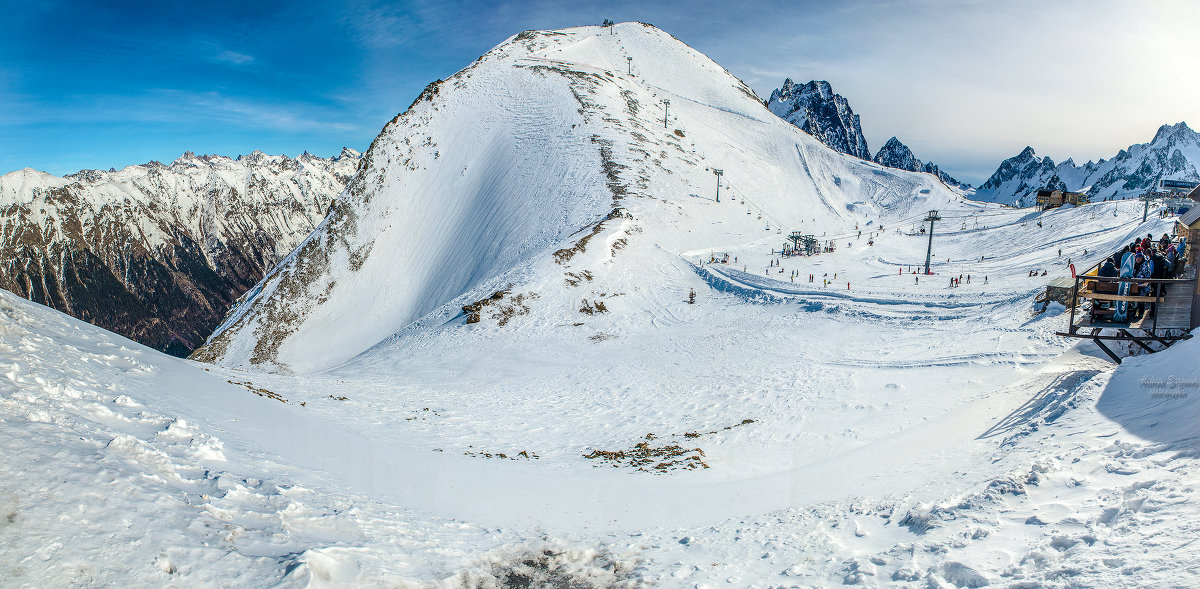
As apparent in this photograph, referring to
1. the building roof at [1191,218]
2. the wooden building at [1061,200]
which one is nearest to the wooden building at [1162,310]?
the building roof at [1191,218]

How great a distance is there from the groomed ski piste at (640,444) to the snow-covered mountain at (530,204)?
121 centimetres

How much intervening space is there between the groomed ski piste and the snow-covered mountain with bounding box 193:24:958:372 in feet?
3.98

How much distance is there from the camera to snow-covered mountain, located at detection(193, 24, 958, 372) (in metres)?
42.0

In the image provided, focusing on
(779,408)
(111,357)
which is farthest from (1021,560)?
(111,357)

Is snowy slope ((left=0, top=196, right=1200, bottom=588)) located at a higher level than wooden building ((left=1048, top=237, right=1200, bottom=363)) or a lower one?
lower

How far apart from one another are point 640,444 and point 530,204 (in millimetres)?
41544

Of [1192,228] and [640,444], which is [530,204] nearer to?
[640,444]

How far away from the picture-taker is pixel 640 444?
16.5 meters

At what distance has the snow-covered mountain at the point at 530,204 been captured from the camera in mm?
42000

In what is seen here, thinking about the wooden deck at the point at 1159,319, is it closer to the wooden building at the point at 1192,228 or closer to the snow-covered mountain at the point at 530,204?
the wooden building at the point at 1192,228

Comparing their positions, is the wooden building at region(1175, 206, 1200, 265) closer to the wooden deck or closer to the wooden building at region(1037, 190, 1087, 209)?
the wooden deck

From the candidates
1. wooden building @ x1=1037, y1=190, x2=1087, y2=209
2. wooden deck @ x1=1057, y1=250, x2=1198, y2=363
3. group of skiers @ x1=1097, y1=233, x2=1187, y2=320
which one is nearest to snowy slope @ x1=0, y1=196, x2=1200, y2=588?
wooden deck @ x1=1057, y1=250, x2=1198, y2=363

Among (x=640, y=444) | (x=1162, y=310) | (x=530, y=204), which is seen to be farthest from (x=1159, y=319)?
(x=530, y=204)

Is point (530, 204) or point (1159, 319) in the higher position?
point (530, 204)
